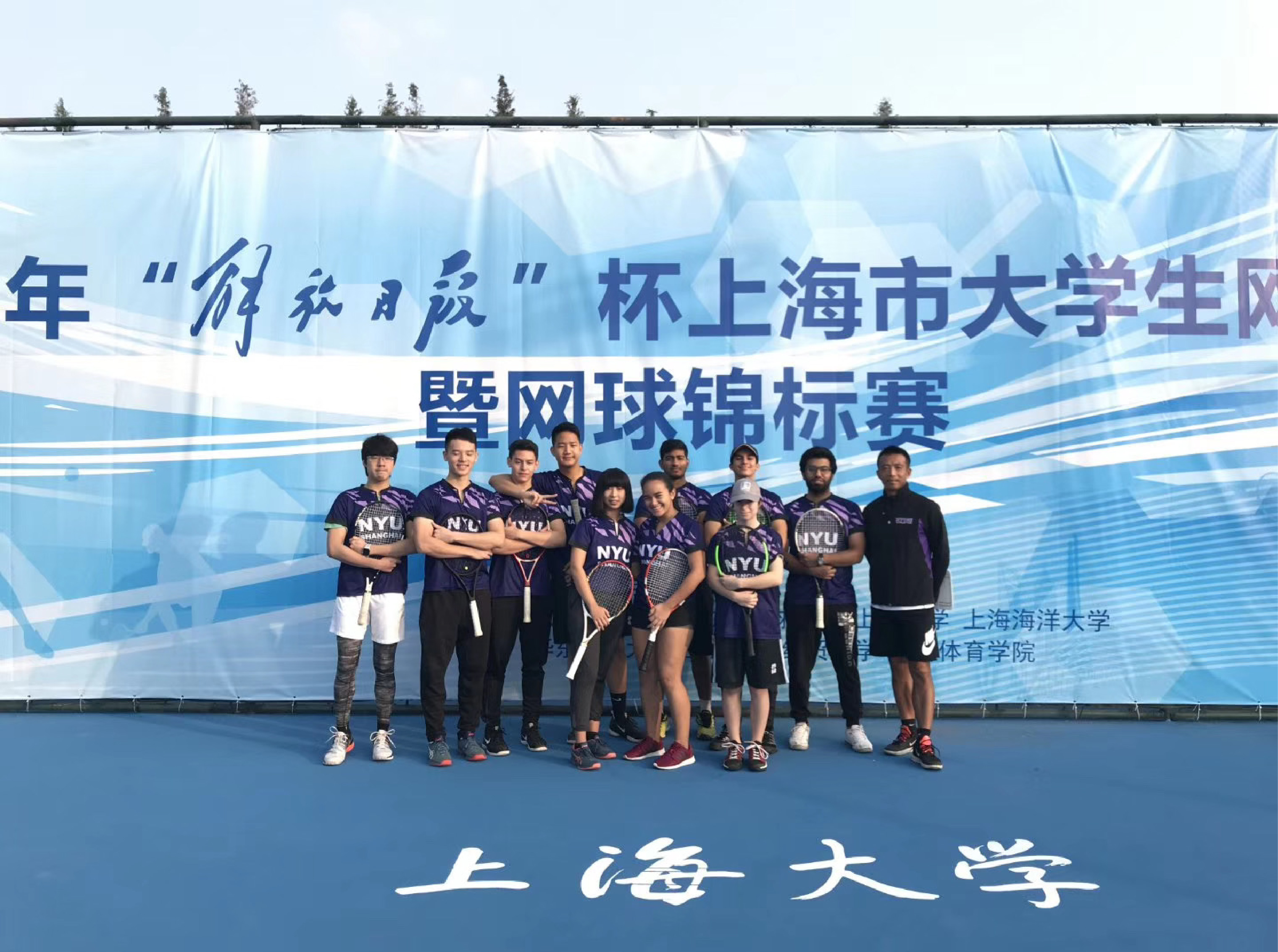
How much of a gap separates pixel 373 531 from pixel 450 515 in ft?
1.41

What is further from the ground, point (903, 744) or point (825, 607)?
point (825, 607)

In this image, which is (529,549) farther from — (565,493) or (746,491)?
(746,491)

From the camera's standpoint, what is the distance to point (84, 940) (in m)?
2.97

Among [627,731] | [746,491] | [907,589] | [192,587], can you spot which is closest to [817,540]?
[907,589]

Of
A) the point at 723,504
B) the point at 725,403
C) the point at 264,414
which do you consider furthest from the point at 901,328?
the point at 264,414

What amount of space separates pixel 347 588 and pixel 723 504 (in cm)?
204

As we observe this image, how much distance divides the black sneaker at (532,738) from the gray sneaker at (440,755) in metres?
0.42

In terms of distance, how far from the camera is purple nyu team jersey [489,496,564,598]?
16.0ft

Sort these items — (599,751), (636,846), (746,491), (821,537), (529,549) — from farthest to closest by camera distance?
1. (821,537)
2. (529,549)
3. (599,751)
4. (746,491)
5. (636,846)

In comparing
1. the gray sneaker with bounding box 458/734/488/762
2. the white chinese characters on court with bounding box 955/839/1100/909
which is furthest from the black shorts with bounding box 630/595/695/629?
the white chinese characters on court with bounding box 955/839/1100/909

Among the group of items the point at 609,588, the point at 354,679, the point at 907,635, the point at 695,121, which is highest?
the point at 695,121

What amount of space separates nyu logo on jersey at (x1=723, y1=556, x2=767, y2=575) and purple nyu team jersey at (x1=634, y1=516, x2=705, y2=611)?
173 millimetres

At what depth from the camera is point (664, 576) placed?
4621 mm

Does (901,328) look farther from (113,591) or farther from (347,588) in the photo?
(113,591)
